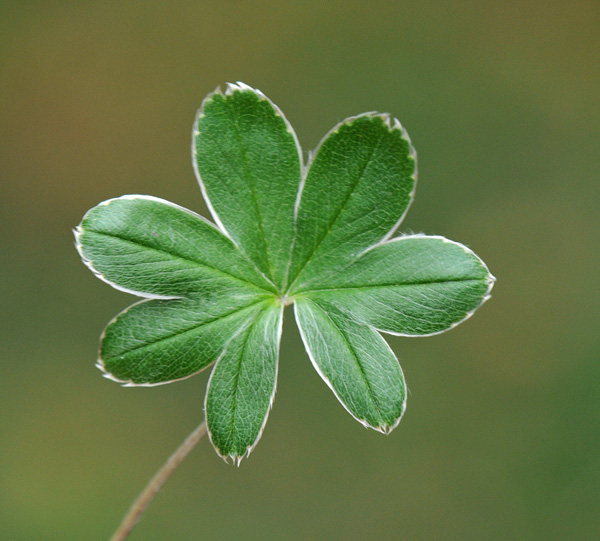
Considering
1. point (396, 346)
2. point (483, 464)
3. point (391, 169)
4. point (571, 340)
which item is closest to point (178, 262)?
point (391, 169)

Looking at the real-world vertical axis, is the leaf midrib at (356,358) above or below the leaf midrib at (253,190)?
below

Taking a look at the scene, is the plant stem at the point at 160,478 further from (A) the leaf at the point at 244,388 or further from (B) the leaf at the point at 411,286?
(B) the leaf at the point at 411,286

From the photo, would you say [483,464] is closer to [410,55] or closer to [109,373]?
[410,55]

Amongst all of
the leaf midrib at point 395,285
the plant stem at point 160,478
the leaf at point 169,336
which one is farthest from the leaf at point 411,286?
the plant stem at point 160,478

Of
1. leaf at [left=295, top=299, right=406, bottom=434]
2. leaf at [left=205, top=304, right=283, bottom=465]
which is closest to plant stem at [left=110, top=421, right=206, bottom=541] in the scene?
leaf at [left=205, top=304, right=283, bottom=465]

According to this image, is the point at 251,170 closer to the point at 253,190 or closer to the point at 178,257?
the point at 253,190

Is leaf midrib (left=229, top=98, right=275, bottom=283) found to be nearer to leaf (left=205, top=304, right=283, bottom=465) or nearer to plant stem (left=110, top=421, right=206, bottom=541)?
leaf (left=205, top=304, right=283, bottom=465)
